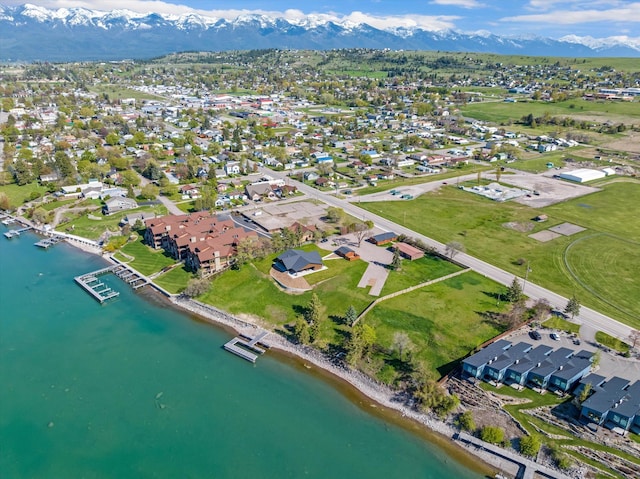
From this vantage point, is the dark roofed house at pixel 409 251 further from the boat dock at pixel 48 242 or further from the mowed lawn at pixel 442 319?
the boat dock at pixel 48 242

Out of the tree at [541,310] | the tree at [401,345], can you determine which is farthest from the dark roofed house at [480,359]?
the tree at [541,310]

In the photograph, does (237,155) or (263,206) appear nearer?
(263,206)

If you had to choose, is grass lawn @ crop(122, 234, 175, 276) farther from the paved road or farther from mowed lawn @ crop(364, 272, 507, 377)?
the paved road

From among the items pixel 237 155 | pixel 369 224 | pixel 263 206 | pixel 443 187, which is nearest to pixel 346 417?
pixel 369 224

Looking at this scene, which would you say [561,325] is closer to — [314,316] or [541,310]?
[541,310]

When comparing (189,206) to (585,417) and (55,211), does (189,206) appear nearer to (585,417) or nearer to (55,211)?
(55,211)

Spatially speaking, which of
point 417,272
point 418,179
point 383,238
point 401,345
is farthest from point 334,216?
point 418,179

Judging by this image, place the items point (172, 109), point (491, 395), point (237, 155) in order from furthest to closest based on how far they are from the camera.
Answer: point (172, 109) → point (237, 155) → point (491, 395)

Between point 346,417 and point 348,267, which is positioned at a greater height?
point 348,267
